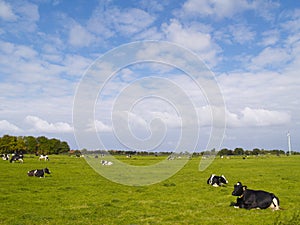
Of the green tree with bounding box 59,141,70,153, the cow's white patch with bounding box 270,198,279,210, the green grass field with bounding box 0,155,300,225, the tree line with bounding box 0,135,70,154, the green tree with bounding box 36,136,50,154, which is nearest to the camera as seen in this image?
the green grass field with bounding box 0,155,300,225

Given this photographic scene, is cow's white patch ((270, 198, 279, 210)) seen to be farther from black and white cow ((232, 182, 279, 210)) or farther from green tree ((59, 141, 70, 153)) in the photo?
green tree ((59, 141, 70, 153))

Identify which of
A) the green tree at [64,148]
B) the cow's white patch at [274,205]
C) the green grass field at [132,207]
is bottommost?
the green grass field at [132,207]

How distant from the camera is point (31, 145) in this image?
116 meters

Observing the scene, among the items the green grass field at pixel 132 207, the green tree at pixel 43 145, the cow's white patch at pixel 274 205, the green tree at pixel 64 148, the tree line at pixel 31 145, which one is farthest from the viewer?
the green tree at pixel 64 148

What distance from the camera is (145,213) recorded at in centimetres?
1001

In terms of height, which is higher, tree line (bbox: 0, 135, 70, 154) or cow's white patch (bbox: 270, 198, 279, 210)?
tree line (bbox: 0, 135, 70, 154)

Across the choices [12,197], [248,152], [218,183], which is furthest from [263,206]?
[248,152]

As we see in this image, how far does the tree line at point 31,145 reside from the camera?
3871 inches

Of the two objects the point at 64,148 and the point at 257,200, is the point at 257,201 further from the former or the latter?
the point at 64,148

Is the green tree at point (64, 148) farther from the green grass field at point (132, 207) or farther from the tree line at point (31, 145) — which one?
the green grass field at point (132, 207)

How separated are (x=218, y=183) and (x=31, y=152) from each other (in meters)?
112

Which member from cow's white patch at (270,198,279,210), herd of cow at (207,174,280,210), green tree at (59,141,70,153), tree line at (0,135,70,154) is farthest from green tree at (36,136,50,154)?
cow's white patch at (270,198,279,210)

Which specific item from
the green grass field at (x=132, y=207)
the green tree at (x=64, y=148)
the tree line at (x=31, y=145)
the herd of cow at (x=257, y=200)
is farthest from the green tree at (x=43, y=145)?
the herd of cow at (x=257, y=200)

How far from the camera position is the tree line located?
98325 mm
